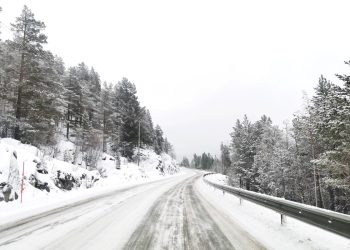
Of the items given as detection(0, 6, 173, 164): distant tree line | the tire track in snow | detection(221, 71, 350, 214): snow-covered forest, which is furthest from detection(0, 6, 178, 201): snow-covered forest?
detection(221, 71, 350, 214): snow-covered forest

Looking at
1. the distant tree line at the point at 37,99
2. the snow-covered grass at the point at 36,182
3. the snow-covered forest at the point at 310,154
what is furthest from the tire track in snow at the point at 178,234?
the distant tree line at the point at 37,99

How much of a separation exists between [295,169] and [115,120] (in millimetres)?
29900

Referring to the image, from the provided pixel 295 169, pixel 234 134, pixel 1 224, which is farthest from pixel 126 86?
pixel 1 224

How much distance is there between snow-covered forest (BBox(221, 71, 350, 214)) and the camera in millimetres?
20469

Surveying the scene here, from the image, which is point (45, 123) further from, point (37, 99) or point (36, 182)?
point (36, 182)

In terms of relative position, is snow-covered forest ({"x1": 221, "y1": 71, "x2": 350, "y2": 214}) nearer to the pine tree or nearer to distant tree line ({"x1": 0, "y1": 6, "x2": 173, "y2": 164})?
distant tree line ({"x1": 0, "y1": 6, "x2": 173, "y2": 164})

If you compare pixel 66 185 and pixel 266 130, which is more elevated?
pixel 266 130

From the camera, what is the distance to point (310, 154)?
102ft

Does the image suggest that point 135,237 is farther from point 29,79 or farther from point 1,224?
point 29,79

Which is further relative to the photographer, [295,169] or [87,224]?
[295,169]

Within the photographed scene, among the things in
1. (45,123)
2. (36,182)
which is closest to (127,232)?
(36,182)

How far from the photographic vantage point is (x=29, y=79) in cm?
2586

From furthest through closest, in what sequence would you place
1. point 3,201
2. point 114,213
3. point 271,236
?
point 3,201, point 114,213, point 271,236

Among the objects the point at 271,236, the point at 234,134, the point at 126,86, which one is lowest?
the point at 271,236
